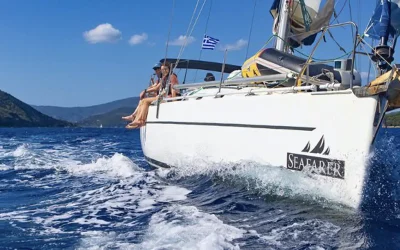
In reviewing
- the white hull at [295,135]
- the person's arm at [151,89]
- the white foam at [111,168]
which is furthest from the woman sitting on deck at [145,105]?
the white hull at [295,135]

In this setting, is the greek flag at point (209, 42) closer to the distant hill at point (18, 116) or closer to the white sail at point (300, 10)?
the white sail at point (300, 10)

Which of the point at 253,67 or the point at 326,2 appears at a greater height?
the point at 326,2

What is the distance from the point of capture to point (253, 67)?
23.3 ft

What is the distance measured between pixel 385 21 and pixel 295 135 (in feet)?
5.97

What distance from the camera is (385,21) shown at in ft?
17.3

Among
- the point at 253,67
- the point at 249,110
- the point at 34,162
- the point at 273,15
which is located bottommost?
the point at 34,162

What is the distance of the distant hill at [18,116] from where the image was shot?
4075 inches

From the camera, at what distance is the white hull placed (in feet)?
14.7

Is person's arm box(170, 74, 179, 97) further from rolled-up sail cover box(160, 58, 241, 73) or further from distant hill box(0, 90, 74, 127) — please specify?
distant hill box(0, 90, 74, 127)

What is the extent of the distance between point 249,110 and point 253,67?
1440mm

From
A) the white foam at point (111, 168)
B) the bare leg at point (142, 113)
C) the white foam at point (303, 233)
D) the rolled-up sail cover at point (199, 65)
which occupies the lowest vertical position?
the white foam at point (111, 168)

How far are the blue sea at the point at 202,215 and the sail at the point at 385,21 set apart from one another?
1246 millimetres

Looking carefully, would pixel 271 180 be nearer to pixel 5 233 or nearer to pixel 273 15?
pixel 5 233

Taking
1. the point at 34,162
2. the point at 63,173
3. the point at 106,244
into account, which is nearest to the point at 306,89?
the point at 106,244
